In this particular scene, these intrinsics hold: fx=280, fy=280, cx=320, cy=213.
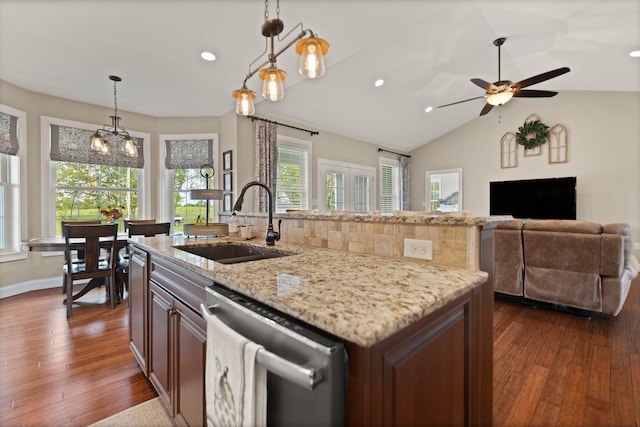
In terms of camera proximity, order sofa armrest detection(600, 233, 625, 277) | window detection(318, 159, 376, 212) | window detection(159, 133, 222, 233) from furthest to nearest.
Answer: window detection(318, 159, 376, 212) < window detection(159, 133, 222, 233) < sofa armrest detection(600, 233, 625, 277)

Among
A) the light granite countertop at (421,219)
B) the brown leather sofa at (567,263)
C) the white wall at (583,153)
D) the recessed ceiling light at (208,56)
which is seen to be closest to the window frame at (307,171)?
the recessed ceiling light at (208,56)

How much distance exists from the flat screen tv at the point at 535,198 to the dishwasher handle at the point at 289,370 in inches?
269

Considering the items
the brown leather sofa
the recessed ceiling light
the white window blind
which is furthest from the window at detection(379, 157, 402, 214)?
the recessed ceiling light

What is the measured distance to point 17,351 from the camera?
2207 mm

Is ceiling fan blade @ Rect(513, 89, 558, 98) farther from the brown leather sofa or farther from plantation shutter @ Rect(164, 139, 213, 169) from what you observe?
plantation shutter @ Rect(164, 139, 213, 169)

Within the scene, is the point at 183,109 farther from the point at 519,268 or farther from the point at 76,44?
the point at 519,268

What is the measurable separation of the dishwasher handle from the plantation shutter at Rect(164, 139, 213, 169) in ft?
14.6

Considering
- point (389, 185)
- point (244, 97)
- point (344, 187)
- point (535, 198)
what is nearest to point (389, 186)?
point (389, 185)

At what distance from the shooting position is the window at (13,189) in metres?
3.54

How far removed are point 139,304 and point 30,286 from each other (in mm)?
3304

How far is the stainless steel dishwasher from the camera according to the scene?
0.59m

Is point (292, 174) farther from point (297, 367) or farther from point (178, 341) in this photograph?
point (297, 367)

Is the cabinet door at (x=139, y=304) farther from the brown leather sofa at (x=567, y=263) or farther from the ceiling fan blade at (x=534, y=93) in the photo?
the ceiling fan blade at (x=534, y=93)

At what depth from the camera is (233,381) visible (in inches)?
30.2
